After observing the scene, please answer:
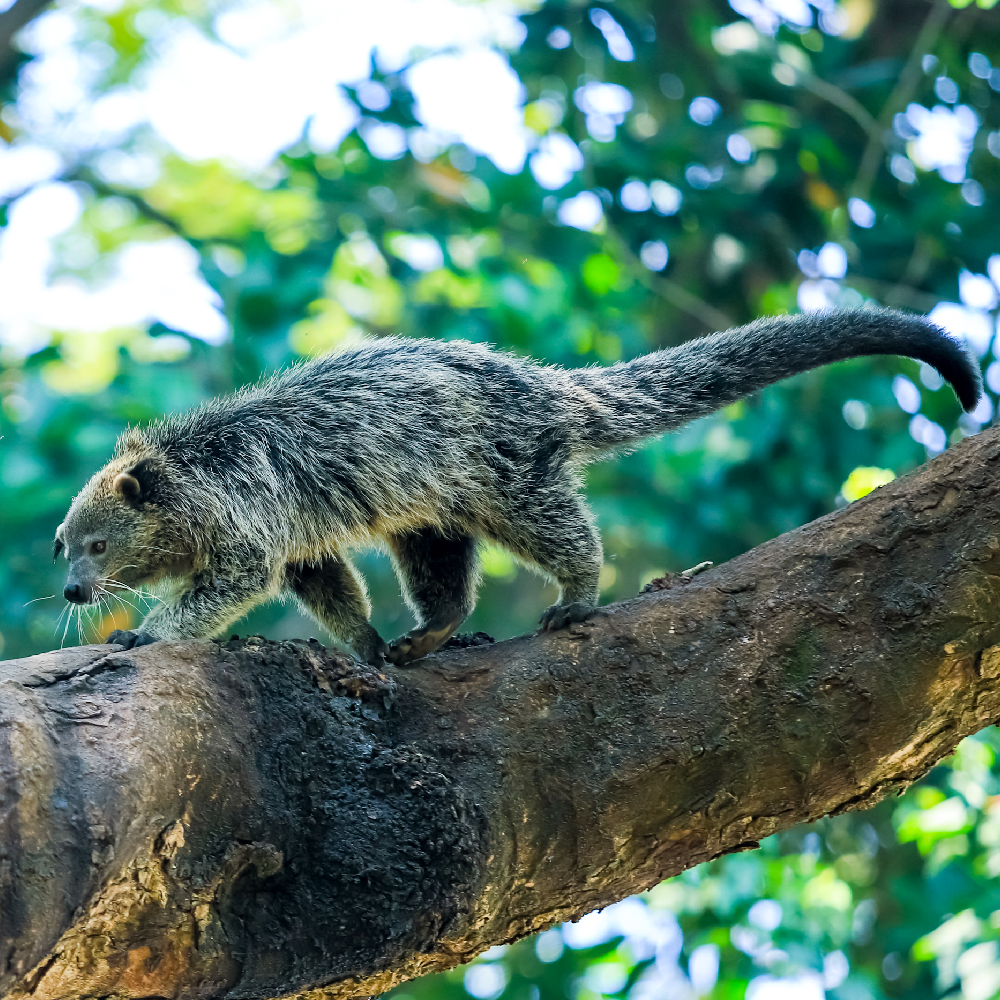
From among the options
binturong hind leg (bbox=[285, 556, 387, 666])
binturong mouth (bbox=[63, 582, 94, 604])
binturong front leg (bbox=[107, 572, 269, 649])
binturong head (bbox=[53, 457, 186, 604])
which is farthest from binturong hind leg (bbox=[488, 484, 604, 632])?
binturong mouth (bbox=[63, 582, 94, 604])

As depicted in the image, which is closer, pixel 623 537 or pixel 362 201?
pixel 362 201

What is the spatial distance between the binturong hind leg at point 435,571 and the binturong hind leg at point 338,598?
0.32m

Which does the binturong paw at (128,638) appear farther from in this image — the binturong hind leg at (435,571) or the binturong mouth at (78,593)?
the binturong hind leg at (435,571)

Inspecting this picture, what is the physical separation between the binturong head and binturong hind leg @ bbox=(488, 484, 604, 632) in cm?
174

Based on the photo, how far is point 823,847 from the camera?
8.88 metres

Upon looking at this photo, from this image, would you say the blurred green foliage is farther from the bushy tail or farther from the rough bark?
the rough bark

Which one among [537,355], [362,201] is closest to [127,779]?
[537,355]

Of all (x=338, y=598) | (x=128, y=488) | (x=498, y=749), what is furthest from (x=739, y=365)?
(x=128, y=488)

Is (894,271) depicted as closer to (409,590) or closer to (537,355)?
(537,355)

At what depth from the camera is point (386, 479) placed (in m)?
4.96

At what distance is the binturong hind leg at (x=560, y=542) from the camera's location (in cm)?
500

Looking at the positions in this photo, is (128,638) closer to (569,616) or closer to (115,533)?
(115,533)

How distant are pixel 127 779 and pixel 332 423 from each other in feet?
8.27

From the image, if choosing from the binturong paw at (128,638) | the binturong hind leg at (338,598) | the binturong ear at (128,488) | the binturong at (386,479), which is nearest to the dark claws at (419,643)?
the binturong at (386,479)
